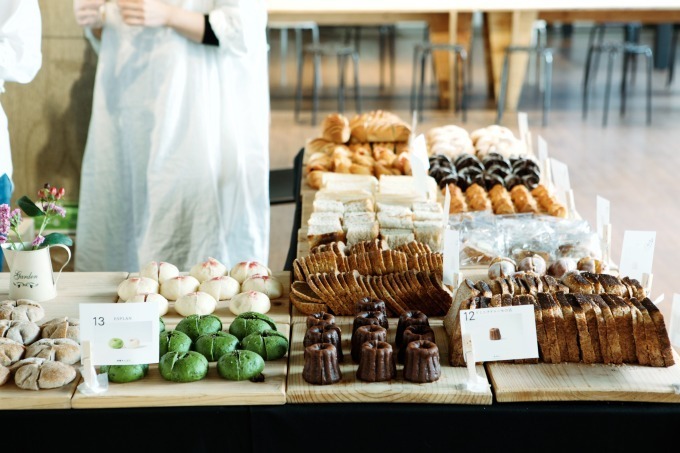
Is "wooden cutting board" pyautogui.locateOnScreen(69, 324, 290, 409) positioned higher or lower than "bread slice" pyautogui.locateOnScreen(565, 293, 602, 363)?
lower

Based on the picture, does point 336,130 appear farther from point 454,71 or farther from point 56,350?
point 454,71

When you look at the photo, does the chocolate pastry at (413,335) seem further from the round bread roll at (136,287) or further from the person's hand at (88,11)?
the person's hand at (88,11)

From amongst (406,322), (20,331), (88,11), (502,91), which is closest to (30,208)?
(20,331)

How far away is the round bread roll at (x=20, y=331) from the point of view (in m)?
1.92

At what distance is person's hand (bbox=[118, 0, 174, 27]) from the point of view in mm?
3074

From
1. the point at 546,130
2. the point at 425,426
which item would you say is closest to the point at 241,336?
the point at 425,426

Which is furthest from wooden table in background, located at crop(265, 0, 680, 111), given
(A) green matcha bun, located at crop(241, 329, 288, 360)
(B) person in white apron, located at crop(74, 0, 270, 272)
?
(A) green matcha bun, located at crop(241, 329, 288, 360)

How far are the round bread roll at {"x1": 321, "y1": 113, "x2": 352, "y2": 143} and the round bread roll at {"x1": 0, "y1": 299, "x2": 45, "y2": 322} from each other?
181cm

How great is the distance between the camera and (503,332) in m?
1.80

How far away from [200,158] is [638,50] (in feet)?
16.2

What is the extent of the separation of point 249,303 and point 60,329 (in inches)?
17.1

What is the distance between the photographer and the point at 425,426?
175 centimetres

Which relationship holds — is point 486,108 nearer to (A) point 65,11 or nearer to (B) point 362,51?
(B) point 362,51

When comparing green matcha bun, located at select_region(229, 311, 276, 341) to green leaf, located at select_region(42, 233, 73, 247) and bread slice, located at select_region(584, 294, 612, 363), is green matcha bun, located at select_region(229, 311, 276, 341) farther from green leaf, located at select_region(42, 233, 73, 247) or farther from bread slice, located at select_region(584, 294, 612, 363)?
bread slice, located at select_region(584, 294, 612, 363)
